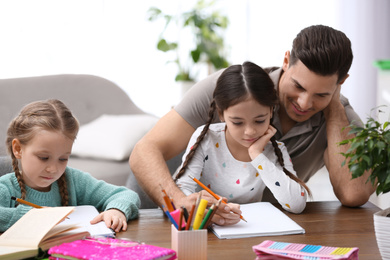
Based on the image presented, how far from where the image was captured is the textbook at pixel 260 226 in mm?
1295

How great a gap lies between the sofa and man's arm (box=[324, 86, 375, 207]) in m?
1.45

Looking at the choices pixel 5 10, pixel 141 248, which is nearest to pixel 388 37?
pixel 5 10

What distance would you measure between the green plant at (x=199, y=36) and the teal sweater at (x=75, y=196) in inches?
134

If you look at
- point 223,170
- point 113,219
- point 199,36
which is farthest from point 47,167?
point 199,36

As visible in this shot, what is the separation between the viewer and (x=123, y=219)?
1377 millimetres

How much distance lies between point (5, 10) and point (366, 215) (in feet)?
12.6

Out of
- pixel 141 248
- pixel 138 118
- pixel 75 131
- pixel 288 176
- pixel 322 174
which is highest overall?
pixel 75 131

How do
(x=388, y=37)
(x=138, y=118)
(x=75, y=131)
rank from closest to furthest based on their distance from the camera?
(x=75, y=131), (x=138, y=118), (x=388, y=37)

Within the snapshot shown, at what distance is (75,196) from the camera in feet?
5.13

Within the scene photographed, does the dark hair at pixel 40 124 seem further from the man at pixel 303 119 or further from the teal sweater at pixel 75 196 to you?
the man at pixel 303 119

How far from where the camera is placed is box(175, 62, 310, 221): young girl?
5.11ft

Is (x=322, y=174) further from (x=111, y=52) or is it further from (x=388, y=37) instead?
(x=111, y=52)

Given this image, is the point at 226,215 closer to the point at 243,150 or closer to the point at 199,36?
the point at 243,150

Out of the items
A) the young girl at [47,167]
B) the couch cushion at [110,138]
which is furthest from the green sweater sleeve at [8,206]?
the couch cushion at [110,138]
